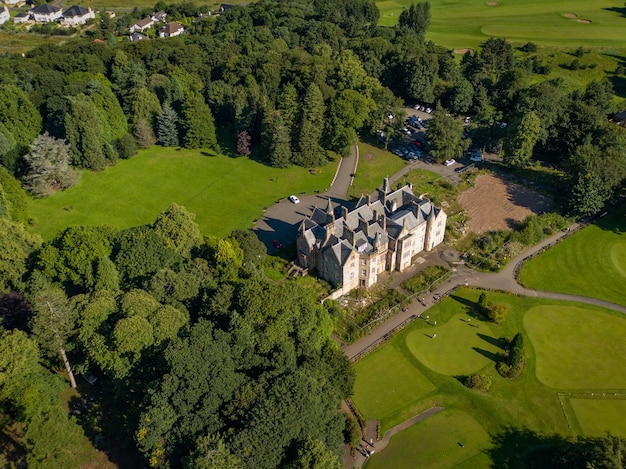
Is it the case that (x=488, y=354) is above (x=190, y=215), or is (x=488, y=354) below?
below

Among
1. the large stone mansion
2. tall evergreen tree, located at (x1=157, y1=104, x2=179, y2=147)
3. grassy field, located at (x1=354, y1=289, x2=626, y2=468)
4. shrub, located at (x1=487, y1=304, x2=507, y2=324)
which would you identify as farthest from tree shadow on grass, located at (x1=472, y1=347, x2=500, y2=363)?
→ tall evergreen tree, located at (x1=157, y1=104, x2=179, y2=147)

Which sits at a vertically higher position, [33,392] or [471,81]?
[471,81]

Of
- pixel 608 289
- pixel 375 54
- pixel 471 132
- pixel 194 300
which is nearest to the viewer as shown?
pixel 194 300

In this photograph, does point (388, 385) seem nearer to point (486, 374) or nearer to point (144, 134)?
point (486, 374)

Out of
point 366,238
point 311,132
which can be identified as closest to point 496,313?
point 366,238

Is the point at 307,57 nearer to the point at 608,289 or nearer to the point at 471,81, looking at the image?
the point at 471,81

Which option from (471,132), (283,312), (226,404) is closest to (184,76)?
(471,132)
